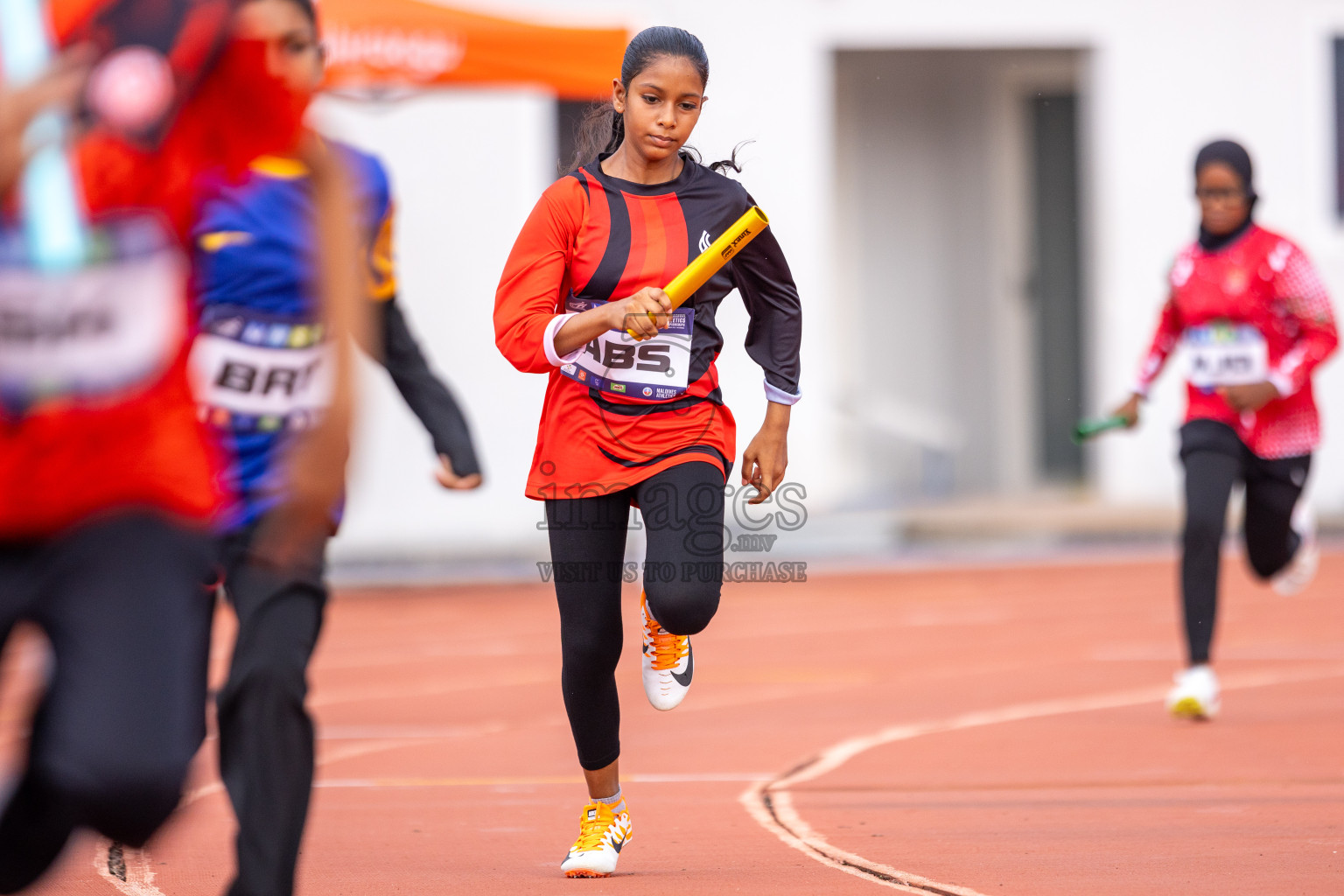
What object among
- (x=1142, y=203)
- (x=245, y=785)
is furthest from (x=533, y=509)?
(x=245, y=785)

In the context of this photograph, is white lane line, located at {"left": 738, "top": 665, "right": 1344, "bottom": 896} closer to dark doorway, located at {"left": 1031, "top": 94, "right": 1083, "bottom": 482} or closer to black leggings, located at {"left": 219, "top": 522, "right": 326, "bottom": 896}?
black leggings, located at {"left": 219, "top": 522, "right": 326, "bottom": 896}

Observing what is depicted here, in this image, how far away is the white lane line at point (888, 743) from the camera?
16.3 feet

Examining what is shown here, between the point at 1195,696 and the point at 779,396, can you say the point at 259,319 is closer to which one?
the point at 779,396

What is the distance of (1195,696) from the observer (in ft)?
24.9

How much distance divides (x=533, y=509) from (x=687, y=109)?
475 inches

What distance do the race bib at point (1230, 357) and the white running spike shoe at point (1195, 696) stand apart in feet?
3.86

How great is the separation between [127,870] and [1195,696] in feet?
13.9

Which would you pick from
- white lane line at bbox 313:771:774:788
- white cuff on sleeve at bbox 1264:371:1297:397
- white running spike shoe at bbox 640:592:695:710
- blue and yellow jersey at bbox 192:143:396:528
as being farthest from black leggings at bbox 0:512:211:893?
white cuff on sleeve at bbox 1264:371:1297:397

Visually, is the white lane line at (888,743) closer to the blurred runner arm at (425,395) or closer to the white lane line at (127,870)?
the blurred runner arm at (425,395)

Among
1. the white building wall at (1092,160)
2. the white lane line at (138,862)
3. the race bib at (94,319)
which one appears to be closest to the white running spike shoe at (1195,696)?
the white lane line at (138,862)

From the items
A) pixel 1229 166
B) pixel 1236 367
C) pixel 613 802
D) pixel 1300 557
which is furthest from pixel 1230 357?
pixel 613 802

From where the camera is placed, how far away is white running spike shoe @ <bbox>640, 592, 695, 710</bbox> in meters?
5.37

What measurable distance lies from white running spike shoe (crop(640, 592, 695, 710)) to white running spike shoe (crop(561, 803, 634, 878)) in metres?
0.37

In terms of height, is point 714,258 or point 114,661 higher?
point 714,258
